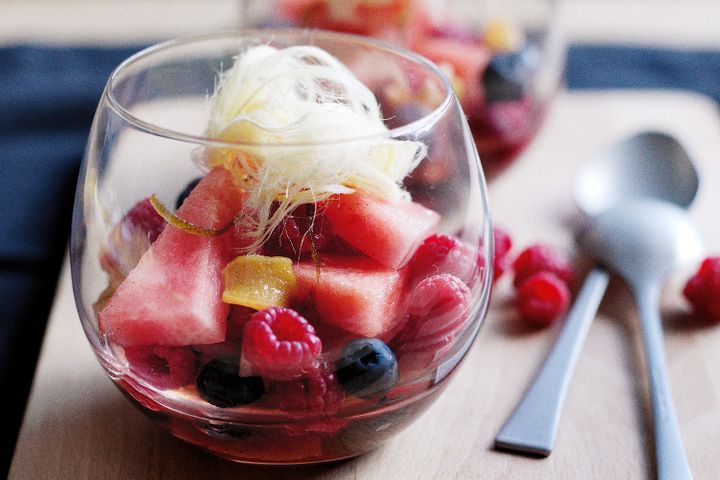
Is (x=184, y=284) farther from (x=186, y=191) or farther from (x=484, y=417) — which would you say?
(x=484, y=417)

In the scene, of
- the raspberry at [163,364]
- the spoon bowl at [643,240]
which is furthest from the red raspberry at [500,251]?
the raspberry at [163,364]

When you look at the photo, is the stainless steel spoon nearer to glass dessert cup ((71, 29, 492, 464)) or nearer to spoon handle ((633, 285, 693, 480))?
spoon handle ((633, 285, 693, 480))

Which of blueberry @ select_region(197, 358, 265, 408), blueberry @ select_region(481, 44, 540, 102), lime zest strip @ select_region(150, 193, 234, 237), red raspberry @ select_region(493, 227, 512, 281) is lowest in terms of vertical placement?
red raspberry @ select_region(493, 227, 512, 281)

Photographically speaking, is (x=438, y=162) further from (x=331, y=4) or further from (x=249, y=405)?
(x=331, y=4)

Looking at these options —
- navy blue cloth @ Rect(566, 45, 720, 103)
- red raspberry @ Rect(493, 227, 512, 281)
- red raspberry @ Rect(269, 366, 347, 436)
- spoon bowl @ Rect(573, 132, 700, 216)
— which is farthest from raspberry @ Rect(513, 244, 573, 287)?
navy blue cloth @ Rect(566, 45, 720, 103)

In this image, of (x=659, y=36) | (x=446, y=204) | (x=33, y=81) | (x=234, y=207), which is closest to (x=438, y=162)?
(x=446, y=204)

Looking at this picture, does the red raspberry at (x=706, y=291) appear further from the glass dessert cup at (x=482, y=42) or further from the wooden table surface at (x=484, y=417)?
the glass dessert cup at (x=482, y=42)
